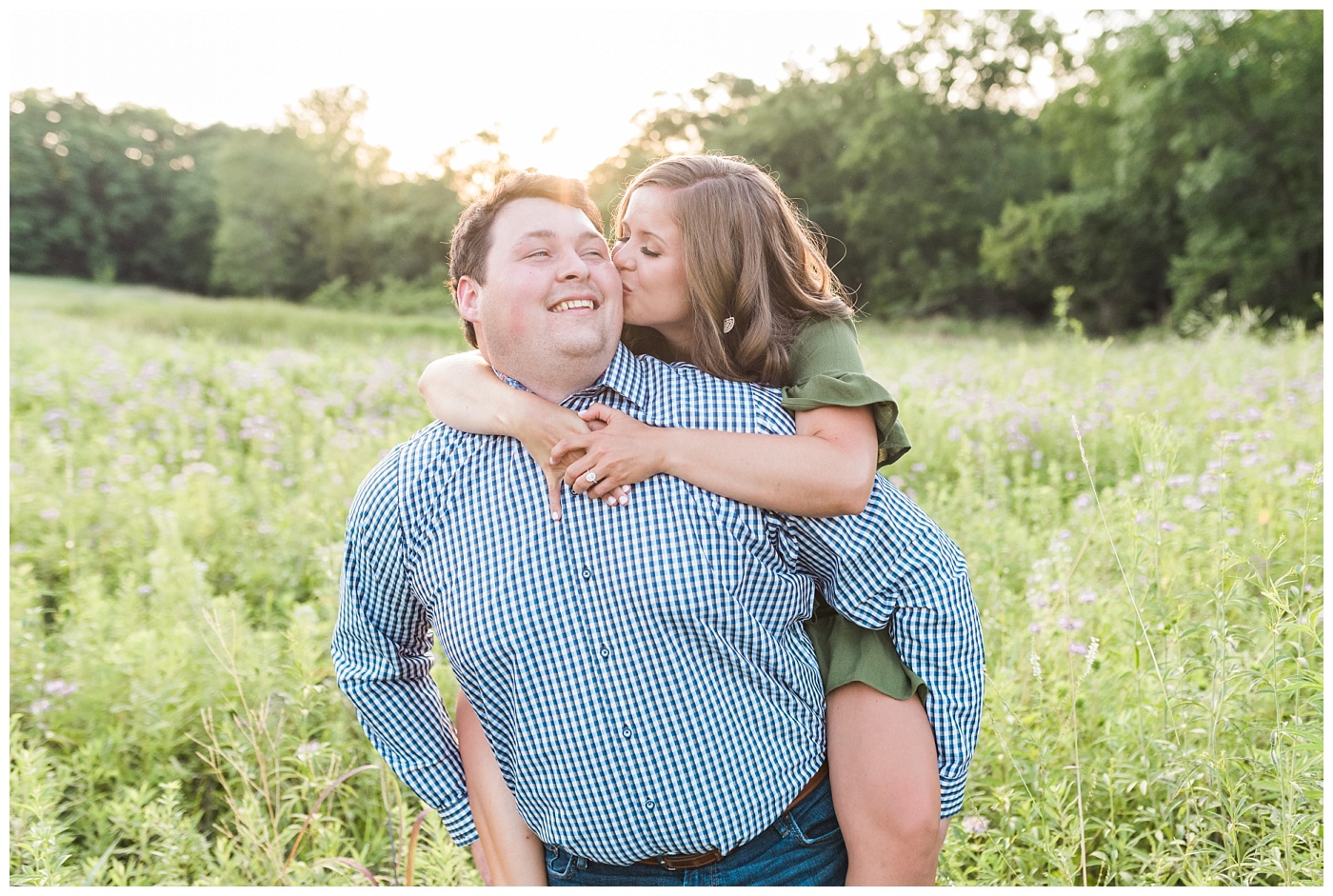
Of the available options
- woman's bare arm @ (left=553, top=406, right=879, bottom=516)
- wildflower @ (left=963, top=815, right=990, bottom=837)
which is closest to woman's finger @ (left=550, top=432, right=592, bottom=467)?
woman's bare arm @ (left=553, top=406, right=879, bottom=516)

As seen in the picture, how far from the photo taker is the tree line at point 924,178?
70.0 feet

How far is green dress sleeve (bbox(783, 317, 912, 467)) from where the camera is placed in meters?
1.88

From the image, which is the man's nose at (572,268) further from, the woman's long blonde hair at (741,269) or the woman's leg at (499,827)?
the woman's leg at (499,827)

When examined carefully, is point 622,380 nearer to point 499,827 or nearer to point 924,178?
point 499,827

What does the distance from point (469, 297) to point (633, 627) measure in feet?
2.68

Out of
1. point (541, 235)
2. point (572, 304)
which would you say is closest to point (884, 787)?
point (572, 304)

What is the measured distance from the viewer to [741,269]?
2209mm

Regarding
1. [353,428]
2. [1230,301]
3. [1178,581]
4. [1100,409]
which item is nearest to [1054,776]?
[1178,581]

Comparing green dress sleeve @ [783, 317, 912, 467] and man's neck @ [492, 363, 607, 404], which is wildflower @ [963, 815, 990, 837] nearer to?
green dress sleeve @ [783, 317, 912, 467]

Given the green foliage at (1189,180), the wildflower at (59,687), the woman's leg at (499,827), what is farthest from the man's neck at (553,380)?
the green foliage at (1189,180)

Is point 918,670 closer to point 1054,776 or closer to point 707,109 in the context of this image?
point 1054,776

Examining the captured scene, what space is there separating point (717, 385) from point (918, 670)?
2.25 ft

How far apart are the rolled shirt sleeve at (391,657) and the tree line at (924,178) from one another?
21.9 metres

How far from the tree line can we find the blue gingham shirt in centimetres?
2175
